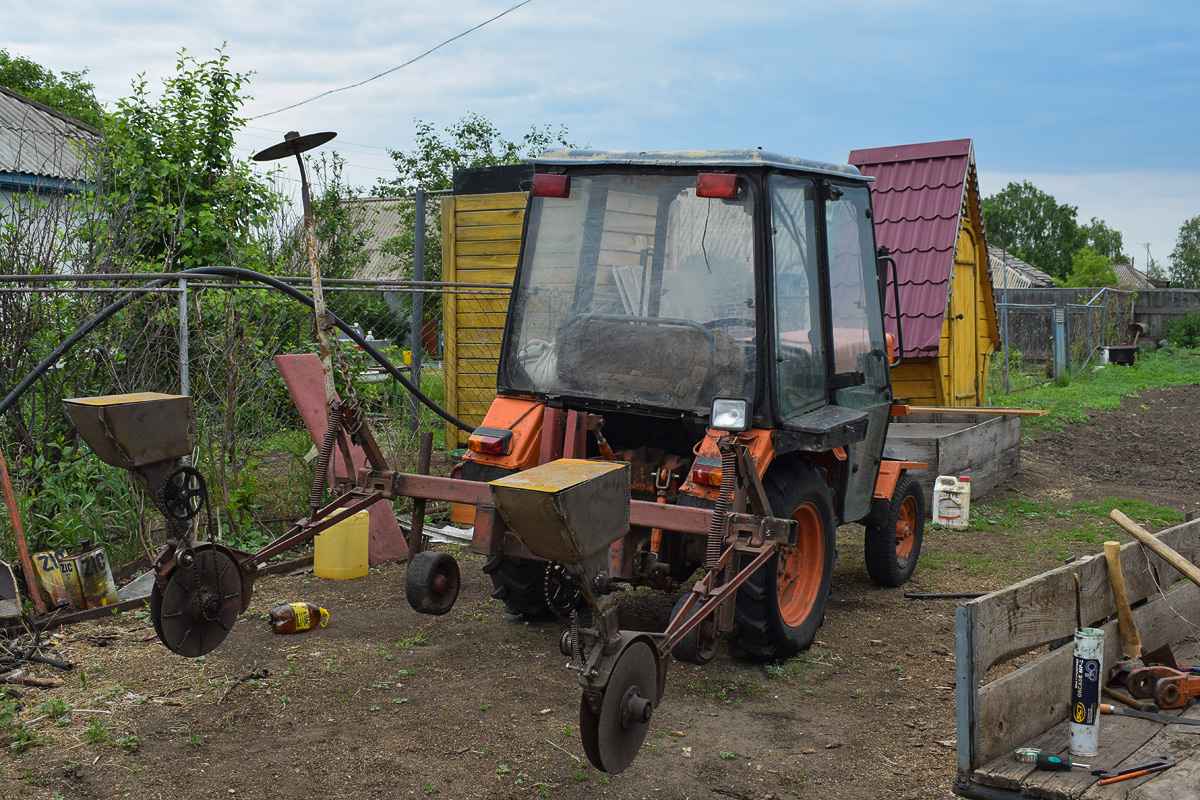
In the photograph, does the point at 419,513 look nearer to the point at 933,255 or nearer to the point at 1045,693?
the point at 1045,693

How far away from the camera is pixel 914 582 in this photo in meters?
6.39

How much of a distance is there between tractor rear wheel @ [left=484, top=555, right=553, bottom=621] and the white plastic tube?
248cm

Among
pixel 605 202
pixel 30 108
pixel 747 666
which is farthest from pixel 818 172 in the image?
pixel 30 108

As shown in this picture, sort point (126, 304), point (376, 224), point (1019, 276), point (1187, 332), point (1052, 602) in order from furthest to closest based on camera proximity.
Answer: point (1019, 276) < point (1187, 332) < point (376, 224) < point (126, 304) < point (1052, 602)

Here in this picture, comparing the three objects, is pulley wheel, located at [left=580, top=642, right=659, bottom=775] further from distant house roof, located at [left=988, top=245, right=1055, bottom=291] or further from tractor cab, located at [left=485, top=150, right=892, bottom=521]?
distant house roof, located at [left=988, top=245, right=1055, bottom=291]

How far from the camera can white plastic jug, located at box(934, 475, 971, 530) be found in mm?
7871

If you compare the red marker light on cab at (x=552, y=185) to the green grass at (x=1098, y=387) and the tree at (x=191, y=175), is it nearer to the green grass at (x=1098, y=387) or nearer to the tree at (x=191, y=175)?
the tree at (x=191, y=175)

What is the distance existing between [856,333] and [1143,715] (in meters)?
2.45

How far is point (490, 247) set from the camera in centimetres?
993

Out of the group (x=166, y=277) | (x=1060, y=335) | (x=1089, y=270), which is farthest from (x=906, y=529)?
(x=1089, y=270)

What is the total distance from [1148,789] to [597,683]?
5.26ft

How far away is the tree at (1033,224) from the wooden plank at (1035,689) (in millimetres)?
76520

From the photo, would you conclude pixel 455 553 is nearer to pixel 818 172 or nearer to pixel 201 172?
pixel 818 172

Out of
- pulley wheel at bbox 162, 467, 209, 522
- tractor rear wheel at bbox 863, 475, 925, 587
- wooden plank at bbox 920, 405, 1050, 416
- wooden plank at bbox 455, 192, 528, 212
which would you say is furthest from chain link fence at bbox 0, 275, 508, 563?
wooden plank at bbox 920, 405, 1050, 416
